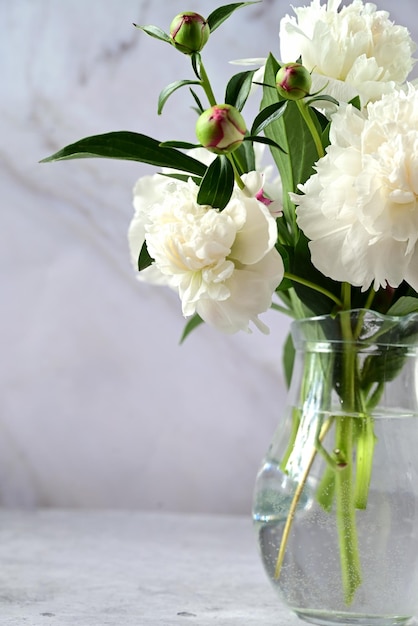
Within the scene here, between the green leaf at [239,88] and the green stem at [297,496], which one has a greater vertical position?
the green leaf at [239,88]

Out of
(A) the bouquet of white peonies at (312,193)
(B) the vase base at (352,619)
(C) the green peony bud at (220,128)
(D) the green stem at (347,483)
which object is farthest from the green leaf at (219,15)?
(B) the vase base at (352,619)

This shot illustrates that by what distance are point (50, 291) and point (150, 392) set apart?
0.20m

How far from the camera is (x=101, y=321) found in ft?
3.92

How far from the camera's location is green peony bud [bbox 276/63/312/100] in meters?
0.53

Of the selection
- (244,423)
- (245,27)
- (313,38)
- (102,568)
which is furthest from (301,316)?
(245,27)

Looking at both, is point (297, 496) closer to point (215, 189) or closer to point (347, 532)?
point (347, 532)

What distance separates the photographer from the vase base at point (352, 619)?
2.02ft

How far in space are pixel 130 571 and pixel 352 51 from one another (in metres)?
0.53

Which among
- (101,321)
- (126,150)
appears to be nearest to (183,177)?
(126,150)

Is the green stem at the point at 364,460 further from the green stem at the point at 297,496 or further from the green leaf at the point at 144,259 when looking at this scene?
the green leaf at the point at 144,259

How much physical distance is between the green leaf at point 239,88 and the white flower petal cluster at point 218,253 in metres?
0.06

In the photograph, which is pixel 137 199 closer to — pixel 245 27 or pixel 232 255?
pixel 232 255

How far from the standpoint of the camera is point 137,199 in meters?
0.70

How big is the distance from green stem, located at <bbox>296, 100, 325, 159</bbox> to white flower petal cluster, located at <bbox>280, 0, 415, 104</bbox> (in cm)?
2
